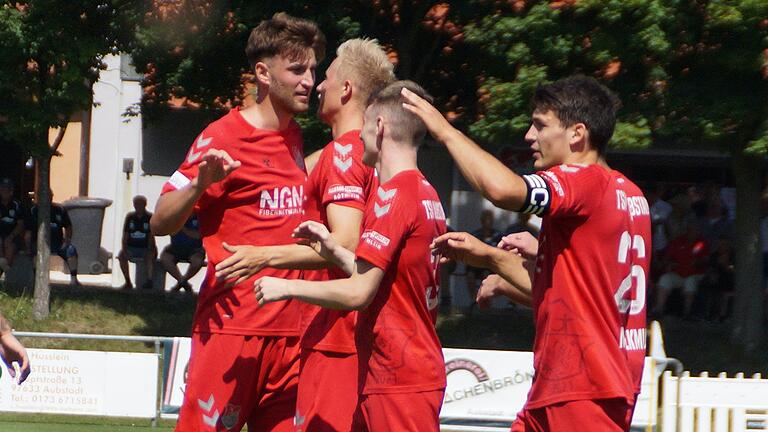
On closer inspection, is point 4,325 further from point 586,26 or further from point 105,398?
point 586,26

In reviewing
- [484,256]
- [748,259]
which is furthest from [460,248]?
[748,259]

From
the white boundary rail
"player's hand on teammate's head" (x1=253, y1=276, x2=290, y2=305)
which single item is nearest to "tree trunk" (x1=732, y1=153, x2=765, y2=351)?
the white boundary rail

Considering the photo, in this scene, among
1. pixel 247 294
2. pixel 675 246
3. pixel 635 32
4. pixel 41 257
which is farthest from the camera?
pixel 41 257

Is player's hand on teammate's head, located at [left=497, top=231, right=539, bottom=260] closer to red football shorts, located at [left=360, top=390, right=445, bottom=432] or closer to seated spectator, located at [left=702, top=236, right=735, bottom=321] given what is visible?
red football shorts, located at [left=360, top=390, right=445, bottom=432]

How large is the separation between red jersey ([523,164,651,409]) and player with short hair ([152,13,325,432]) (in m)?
1.30

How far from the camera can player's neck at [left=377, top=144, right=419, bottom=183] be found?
16.6ft

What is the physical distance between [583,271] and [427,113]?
81 cm

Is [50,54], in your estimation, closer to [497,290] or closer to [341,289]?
[497,290]

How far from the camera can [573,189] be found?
4539 millimetres

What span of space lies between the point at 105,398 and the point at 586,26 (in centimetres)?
691

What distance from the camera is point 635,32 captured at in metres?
14.7

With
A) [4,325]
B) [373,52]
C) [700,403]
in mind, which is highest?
[373,52]

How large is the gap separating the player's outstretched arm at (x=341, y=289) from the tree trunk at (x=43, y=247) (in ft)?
46.7

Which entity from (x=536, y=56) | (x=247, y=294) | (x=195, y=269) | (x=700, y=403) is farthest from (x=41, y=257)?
(x=247, y=294)
